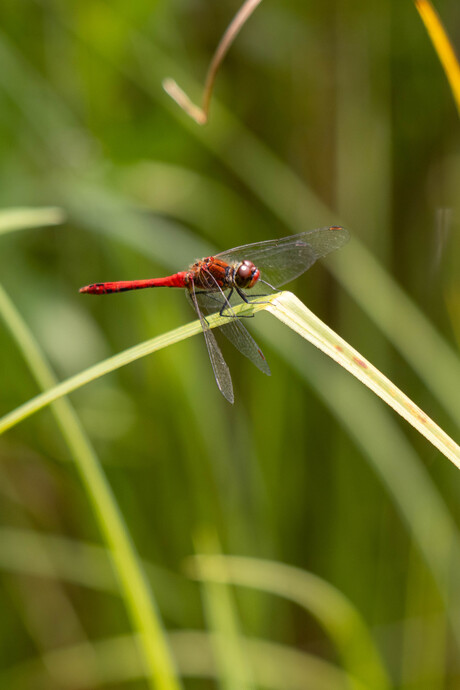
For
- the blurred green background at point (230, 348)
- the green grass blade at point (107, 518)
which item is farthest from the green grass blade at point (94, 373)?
the blurred green background at point (230, 348)

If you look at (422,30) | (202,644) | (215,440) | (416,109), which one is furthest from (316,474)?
(422,30)

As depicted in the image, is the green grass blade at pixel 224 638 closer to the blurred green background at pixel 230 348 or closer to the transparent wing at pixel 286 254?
the blurred green background at pixel 230 348

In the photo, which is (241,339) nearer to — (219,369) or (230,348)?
(219,369)

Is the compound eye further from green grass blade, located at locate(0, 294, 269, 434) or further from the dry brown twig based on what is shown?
green grass blade, located at locate(0, 294, 269, 434)

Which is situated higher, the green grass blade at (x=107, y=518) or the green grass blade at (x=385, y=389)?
the green grass blade at (x=107, y=518)

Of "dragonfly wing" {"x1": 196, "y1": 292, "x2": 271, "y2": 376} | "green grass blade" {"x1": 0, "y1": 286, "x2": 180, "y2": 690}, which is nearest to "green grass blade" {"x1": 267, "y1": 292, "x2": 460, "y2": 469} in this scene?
"dragonfly wing" {"x1": 196, "y1": 292, "x2": 271, "y2": 376}
